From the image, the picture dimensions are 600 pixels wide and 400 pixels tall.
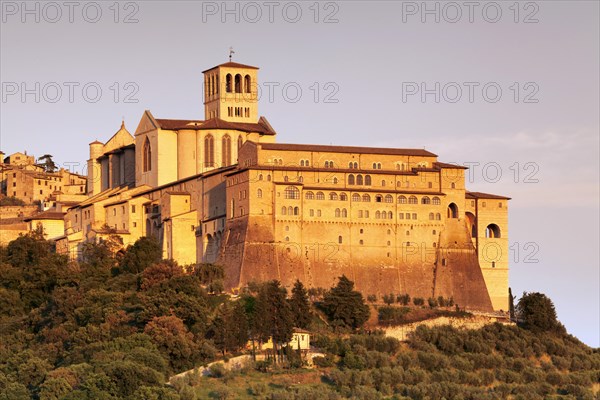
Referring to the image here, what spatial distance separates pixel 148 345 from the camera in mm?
81000

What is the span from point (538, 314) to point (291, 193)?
13.6 meters

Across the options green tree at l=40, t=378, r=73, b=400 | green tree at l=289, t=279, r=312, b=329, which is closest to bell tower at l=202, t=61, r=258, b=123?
green tree at l=289, t=279, r=312, b=329

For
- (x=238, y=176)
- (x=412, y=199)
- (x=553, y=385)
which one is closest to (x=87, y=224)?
(x=238, y=176)

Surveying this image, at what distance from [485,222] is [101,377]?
25440 millimetres

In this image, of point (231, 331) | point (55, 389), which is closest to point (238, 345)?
point (231, 331)

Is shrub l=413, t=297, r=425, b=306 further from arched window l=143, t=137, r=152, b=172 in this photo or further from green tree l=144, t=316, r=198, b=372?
arched window l=143, t=137, r=152, b=172

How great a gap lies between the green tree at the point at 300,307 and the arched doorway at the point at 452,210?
1077 cm

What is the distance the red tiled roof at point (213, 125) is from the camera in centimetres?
9794

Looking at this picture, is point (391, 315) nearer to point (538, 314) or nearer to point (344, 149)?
point (538, 314)

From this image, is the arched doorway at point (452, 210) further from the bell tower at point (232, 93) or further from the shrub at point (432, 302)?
the bell tower at point (232, 93)

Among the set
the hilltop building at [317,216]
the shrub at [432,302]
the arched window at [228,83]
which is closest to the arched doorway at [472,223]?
the hilltop building at [317,216]

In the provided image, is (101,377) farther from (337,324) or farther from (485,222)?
(485,222)

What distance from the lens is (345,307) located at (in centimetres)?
8619

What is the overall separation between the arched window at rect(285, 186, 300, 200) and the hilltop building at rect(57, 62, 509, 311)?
5 cm
